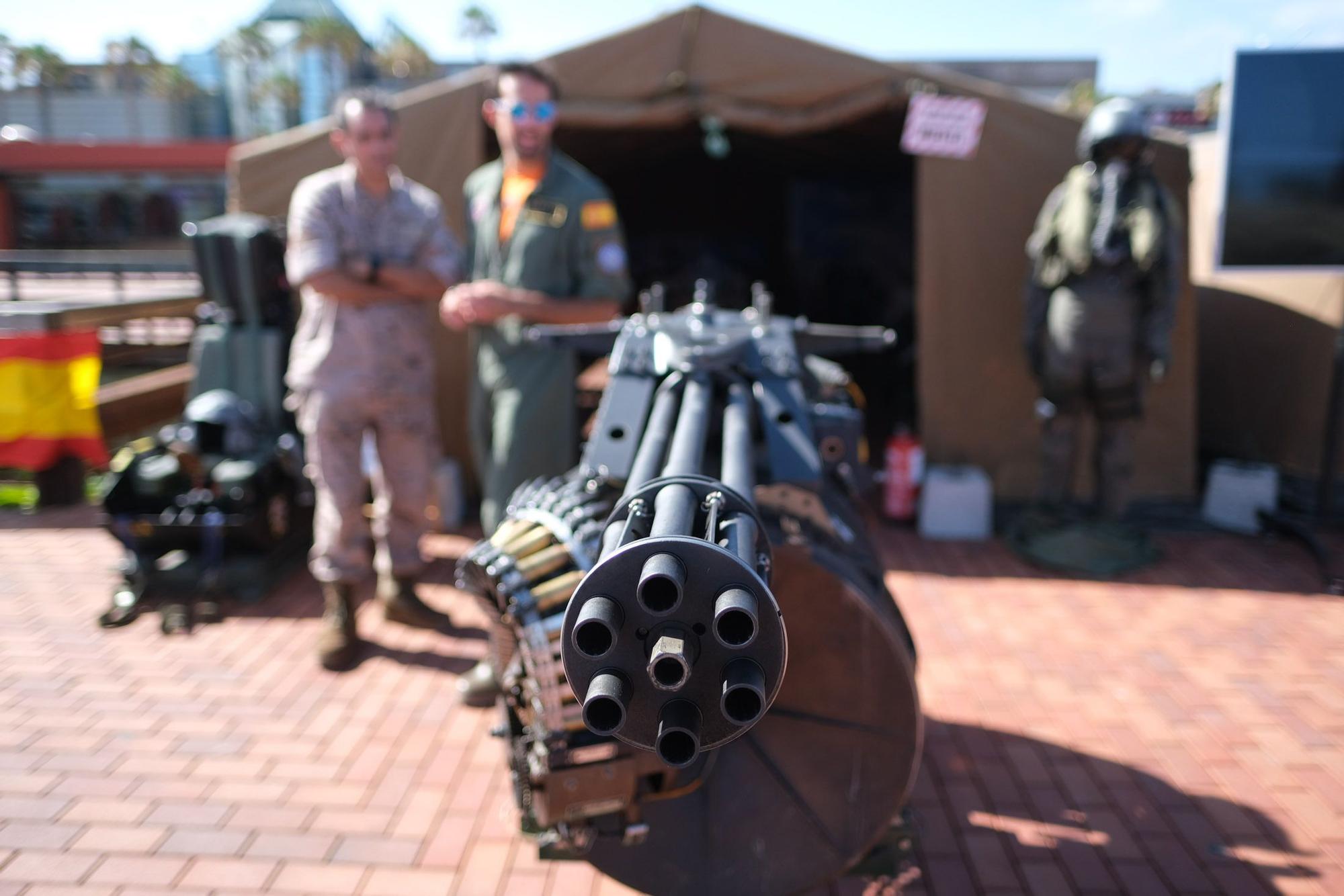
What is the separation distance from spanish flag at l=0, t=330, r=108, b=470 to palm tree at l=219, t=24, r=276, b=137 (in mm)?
46920

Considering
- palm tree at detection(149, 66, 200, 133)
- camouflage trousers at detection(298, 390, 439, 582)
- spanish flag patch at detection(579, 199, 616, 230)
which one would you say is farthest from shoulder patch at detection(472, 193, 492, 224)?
palm tree at detection(149, 66, 200, 133)

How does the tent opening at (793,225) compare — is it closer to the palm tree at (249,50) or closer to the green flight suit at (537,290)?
the green flight suit at (537,290)

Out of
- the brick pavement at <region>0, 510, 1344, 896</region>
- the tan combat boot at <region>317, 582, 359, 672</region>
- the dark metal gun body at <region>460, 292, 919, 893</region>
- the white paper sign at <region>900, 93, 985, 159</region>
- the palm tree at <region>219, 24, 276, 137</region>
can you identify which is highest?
the palm tree at <region>219, 24, 276, 137</region>

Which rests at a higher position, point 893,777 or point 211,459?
point 211,459

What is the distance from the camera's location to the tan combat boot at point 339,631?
11.8ft

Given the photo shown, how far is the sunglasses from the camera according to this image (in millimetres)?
3293

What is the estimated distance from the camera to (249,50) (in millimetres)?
49406

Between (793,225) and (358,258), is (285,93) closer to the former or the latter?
(793,225)

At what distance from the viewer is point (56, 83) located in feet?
136

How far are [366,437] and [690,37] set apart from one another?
276 centimetres

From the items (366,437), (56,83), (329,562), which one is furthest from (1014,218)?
(56,83)

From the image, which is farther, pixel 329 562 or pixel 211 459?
pixel 211 459

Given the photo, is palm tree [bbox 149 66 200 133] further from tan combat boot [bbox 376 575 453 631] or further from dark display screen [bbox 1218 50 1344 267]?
dark display screen [bbox 1218 50 1344 267]

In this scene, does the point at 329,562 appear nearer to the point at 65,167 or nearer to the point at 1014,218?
the point at 1014,218
